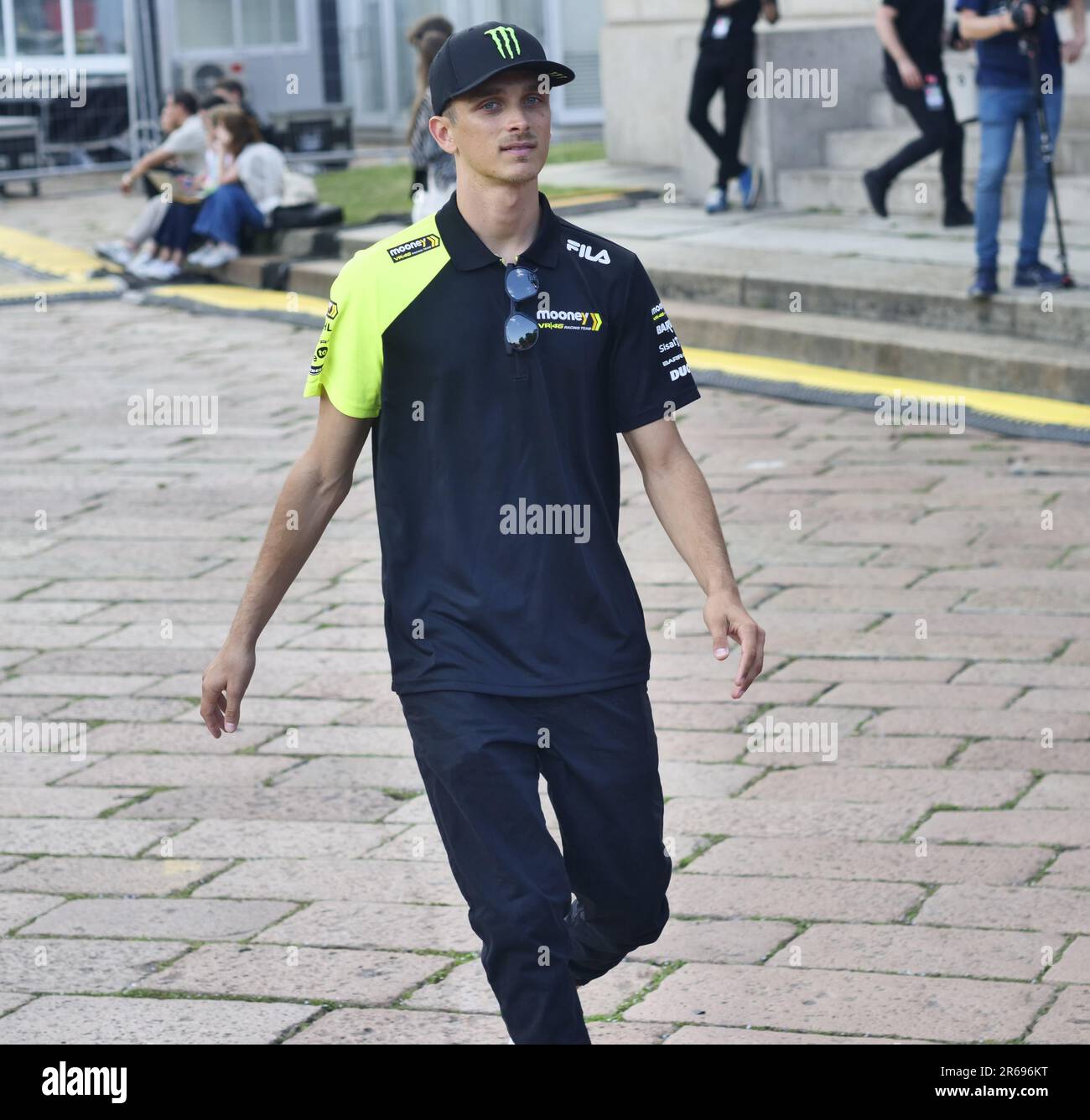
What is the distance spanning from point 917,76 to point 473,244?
842cm

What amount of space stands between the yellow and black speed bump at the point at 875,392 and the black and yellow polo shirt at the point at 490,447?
5265mm

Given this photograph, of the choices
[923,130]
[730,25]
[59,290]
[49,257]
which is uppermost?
[730,25]

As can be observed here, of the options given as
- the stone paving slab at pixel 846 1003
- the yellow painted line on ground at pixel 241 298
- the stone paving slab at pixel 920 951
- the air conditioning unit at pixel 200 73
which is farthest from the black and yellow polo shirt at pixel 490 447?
the air conditioning unit at pixel 200 73

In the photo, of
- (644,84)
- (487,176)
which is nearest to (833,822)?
(487,176)

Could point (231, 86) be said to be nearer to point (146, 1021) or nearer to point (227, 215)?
point (227, 215)

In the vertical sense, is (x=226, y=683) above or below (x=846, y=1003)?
above

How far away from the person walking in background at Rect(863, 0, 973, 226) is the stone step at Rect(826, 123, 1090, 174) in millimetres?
833

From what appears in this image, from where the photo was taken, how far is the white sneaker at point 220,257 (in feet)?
46.2

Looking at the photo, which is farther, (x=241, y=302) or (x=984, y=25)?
(x=241, y=302)

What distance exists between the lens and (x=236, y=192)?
1395cm

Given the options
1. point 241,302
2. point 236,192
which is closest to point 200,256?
point 236,192

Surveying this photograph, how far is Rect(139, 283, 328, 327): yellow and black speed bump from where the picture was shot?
12.5 m

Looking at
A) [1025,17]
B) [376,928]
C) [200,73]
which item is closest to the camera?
[376,928]

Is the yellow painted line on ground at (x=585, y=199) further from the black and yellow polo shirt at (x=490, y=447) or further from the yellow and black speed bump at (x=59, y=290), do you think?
the black and yellow polo shirt at (x=490, y=447)
